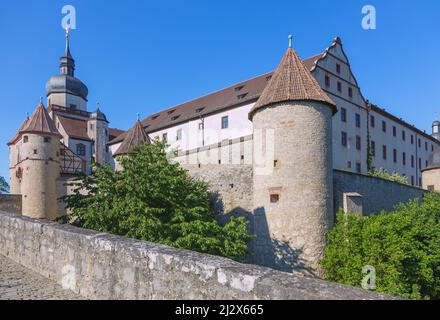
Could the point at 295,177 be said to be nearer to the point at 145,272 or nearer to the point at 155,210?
the point at 155,210

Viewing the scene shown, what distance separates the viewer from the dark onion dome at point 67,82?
50.8m

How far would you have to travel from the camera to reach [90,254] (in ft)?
14.7

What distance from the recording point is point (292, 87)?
1507 cm

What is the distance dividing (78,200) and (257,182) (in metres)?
8.73

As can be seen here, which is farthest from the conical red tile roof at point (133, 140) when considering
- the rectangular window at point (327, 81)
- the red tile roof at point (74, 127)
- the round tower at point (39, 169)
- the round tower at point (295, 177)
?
the red tile roof at point (74, 127)

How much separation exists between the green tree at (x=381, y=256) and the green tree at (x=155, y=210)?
390 cm

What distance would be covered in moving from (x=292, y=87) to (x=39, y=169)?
2360 centimetres

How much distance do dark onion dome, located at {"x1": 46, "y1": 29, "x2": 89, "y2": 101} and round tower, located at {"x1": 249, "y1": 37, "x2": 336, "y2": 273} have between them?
44.7 m

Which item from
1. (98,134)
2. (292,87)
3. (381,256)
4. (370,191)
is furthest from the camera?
(98,134)

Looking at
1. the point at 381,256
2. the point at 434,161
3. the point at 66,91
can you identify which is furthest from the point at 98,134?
the point at 434,161

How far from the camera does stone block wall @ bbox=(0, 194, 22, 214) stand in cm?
2762

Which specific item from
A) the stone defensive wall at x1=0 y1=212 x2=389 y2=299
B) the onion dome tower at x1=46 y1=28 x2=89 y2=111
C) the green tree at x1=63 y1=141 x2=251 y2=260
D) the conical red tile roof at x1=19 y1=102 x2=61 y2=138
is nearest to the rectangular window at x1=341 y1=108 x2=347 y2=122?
the green tree at x1=63 y1=141 x2=251 y2=260

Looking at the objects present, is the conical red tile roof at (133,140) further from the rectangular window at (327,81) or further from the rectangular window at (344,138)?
the rectangular window at (344,138)
